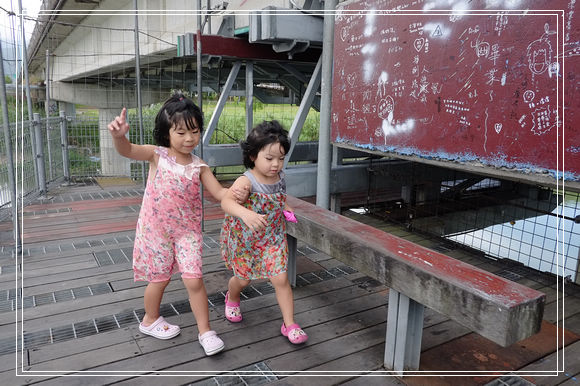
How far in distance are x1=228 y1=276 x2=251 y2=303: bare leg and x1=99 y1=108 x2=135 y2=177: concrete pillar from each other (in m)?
3.71

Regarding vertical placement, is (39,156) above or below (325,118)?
below

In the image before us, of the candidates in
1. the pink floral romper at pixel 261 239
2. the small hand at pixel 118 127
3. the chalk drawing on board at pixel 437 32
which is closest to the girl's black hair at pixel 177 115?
the small hand at pixel 118 127

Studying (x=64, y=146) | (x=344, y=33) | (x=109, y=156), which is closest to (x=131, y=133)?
(x=109, y=156)

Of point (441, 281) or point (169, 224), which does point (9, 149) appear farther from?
point (441, 281)

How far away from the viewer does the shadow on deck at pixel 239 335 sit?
2.27 m

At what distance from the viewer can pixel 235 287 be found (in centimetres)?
276

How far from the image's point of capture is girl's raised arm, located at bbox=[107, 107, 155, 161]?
2158 mm

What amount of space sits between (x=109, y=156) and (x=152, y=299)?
9.58 m

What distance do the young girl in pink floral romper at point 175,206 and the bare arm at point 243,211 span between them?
0.08 metres

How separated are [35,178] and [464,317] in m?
6.19

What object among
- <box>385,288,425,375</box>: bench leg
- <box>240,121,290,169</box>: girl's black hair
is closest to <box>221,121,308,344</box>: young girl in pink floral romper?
<box>240,121,290,169</box>: girl's black hair

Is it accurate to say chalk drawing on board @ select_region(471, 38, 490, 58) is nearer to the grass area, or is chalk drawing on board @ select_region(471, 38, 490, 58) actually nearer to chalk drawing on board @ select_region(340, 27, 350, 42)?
chalk drawing on board @ select_region(340, 27, 350, 42)

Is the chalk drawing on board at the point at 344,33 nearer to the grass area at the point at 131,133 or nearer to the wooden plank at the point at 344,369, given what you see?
the grass area at the point at 131,133

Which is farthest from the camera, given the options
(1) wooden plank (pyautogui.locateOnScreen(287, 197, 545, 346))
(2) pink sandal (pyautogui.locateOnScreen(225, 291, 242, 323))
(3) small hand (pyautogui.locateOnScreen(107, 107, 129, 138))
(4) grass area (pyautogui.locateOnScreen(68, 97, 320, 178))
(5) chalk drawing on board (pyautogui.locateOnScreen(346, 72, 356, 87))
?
(4) grass area (pyautogui.locateOnScreen(68, 97, 320, 178))
